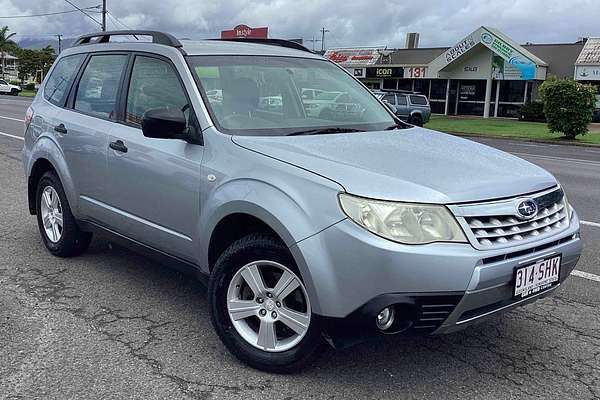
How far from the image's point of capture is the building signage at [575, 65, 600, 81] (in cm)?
3296

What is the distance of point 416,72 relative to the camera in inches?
1580

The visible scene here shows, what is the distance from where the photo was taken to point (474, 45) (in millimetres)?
36281

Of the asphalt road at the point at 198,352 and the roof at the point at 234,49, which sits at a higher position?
the roof at the point at 234,49

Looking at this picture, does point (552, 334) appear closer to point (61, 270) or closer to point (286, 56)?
point (286, 56)

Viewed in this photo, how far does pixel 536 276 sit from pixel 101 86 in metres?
3.42

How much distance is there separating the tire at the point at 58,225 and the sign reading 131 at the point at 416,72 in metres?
36.1

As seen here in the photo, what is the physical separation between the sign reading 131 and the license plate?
37523 mm

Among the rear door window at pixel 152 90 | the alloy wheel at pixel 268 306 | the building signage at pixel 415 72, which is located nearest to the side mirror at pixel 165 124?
the rear door window at pixel 152 90

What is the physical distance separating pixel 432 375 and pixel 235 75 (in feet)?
7.29

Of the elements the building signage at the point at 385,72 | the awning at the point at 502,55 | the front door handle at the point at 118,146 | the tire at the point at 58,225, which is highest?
the awning at the point at 502,55

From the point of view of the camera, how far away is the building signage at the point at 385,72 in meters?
41.4

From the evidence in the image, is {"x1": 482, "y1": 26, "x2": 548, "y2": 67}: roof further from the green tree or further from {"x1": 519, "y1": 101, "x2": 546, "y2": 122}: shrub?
the green tree

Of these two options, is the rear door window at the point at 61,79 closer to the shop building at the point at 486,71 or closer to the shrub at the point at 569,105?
the shrub at the point at 569,105

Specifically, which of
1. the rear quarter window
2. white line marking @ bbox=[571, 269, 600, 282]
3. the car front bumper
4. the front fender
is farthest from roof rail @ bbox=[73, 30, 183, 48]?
the rear quarter window
